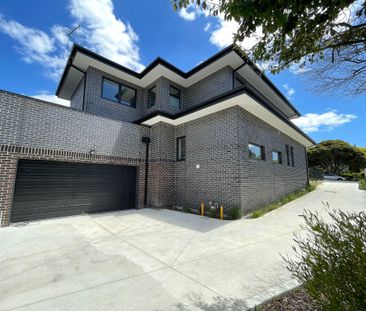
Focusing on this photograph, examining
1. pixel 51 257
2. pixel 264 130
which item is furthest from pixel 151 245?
pixel 264 130

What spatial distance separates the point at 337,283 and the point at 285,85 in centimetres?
367

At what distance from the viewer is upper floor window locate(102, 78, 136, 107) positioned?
423 inches

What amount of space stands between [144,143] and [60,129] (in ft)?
13.3

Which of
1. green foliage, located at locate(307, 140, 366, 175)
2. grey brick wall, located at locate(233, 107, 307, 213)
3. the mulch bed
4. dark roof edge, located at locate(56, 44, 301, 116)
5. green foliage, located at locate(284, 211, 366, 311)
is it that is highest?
dark roof edge, located at locate(56, 44, 301, 116)

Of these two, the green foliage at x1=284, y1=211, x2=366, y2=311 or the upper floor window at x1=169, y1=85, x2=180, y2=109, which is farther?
the upper floor window at x1=169, y1=85, x2=180, y2=109

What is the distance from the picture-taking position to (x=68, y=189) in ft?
25.9

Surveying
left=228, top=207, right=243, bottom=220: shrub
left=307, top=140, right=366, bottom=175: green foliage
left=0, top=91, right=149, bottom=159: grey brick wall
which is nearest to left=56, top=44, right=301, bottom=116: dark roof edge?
left=0, top=91, right=149, bottom=159: grey brick wall

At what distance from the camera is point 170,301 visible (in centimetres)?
254

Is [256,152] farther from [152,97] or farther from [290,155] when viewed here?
[152,97]

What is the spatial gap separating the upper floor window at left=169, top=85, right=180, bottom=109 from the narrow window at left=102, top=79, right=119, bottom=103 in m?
3.19

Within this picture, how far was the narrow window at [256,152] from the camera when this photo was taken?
29.8ft

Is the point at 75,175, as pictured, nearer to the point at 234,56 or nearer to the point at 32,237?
the point at 32,237

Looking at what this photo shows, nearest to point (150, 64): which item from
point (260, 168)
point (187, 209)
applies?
point (187, 209)

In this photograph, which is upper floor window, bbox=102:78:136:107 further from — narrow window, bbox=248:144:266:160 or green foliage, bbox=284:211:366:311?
green foliage, bbox=284:211:366:311
